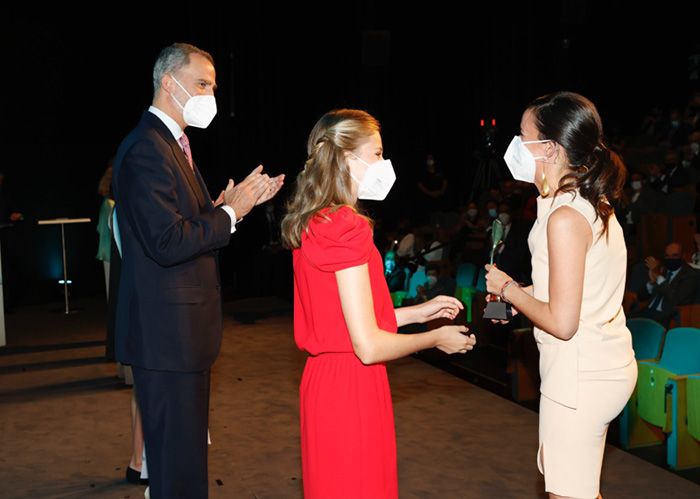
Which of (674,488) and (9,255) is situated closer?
(674,488)

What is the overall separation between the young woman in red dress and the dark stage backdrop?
7726 millimetres

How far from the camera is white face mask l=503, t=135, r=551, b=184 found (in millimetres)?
2100

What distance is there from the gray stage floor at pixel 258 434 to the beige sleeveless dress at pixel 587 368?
5.72 feet

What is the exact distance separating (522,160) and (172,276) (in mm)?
1120

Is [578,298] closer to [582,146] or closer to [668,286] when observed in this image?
[582,146]

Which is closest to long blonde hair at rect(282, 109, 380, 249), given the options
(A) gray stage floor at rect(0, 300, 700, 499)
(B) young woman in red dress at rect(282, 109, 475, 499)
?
(B) young woman in red dress at rect(282, 109, 475, 499)

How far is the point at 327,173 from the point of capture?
6.42 feet

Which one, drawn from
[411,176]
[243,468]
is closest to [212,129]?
[411,176]

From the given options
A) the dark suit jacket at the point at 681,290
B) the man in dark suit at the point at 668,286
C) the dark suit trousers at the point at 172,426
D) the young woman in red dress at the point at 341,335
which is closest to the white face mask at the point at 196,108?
the young woman in red dress at the point at 341,335

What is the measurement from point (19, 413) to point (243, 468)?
1899mm

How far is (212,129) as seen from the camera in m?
11.5

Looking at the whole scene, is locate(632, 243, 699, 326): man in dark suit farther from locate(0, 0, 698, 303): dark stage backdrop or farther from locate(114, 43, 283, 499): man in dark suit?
locate(0, 0, 698, 303): dark stage backdrop

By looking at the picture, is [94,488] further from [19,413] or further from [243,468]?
[19,413]

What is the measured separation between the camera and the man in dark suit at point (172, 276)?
238 cm
